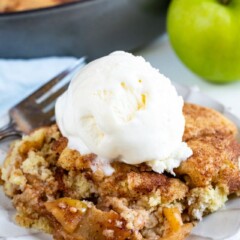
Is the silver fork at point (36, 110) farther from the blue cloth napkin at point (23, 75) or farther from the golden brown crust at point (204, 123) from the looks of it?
the golden brown crust at point (204, 123)

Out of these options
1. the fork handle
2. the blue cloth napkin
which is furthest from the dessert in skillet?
the blue cloth napkin

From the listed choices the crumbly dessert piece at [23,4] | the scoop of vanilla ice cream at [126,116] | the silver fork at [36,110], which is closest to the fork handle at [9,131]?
the silver fork at [36,110]

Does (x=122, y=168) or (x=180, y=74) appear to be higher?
(x=122, y=168)

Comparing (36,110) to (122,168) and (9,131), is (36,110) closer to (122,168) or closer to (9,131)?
(9,131)

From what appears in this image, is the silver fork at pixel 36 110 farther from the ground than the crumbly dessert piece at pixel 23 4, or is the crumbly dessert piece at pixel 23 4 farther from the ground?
the crumbly dessert piece at pixel 23 4

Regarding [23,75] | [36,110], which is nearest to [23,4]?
[23,75]

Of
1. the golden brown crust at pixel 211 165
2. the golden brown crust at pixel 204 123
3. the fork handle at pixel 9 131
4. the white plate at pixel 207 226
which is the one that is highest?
the golden brown crust at pixel 211 165

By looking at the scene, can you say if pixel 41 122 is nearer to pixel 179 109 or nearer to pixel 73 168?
pixel 73 168
